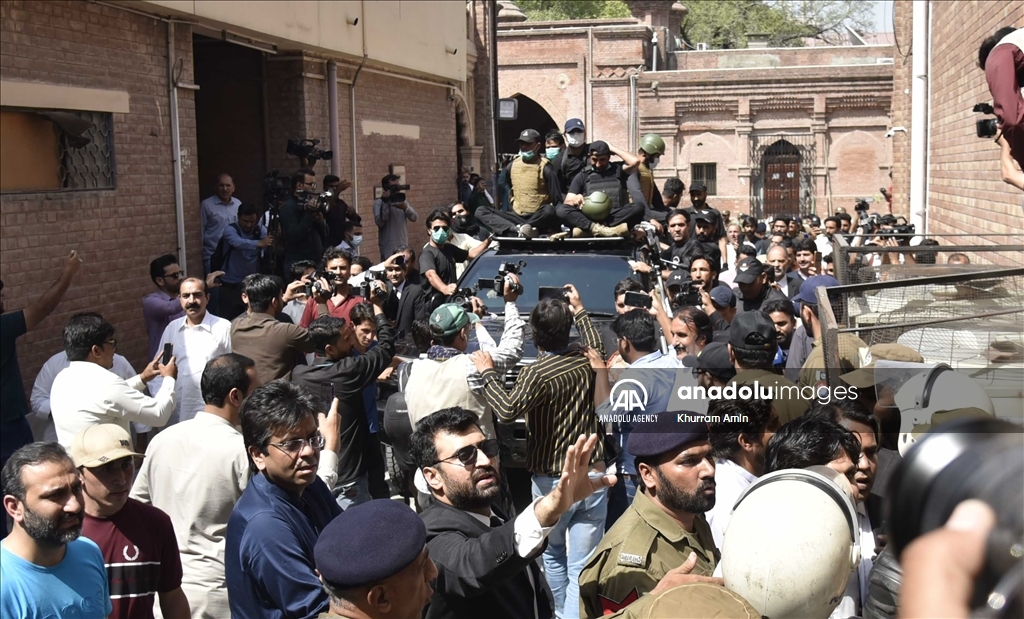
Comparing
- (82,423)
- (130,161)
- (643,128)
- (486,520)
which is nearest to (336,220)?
(130,161)

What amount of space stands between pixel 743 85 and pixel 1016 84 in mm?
30680

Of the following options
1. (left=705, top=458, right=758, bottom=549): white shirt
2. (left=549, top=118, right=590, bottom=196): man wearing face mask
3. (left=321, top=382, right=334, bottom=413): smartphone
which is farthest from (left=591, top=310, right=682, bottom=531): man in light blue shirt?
(left=549, top=118, right=590, bottom=196): man wearing face mask

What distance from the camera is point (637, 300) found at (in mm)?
7309

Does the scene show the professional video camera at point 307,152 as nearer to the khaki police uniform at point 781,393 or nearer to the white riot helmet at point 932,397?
the khaki police uniform at point 781,393

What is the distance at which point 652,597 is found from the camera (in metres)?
2.32

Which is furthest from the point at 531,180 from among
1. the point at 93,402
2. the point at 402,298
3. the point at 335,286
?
the point at 93,402

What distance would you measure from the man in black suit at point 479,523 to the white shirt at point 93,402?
7.44 feet

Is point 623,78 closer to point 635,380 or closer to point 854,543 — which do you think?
point 635,380

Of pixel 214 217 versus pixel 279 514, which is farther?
pixel 214 217

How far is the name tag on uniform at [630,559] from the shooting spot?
339 centimetres

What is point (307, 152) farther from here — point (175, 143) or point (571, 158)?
point (571, 158)

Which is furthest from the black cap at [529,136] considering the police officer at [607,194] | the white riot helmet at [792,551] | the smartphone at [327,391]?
the white riot helmet at [792,551]

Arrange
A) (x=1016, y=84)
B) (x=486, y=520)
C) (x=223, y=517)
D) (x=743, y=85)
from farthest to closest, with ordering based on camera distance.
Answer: (x=743, y=85), (x=223, y=517), (x=486, y=520), (x=1016, y=84)

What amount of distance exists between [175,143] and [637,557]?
8978 millimetres
